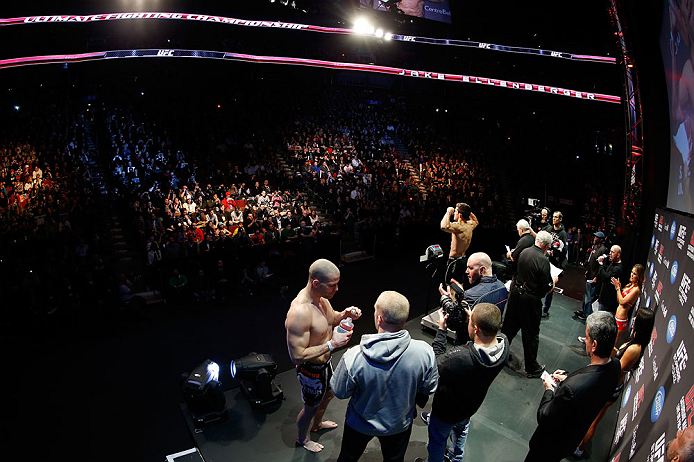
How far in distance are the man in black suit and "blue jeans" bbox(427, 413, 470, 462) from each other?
2.29 feet

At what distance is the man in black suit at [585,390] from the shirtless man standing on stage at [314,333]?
4.89 feet

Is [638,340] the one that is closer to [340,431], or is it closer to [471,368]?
[471,368]

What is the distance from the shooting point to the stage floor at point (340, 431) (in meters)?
3.80

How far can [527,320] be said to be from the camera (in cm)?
478

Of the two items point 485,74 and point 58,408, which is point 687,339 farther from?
point 485,74

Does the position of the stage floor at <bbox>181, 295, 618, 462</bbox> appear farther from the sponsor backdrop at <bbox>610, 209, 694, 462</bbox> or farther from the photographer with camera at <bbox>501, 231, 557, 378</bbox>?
the sponsor backdrop at <bbox>610, 209, 694, 462</bbox>

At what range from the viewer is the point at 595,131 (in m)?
18.4

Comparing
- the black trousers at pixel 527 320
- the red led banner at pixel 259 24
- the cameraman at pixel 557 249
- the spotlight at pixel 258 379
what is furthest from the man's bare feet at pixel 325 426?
the red led banner at pixel 259 24

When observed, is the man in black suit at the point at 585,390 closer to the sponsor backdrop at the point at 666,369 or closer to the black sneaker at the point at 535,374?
the sponsor backdrop at the point at 666,369

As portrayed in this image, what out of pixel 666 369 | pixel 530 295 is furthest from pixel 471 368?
pixel 530 295

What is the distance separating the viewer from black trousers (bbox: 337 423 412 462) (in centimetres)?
276

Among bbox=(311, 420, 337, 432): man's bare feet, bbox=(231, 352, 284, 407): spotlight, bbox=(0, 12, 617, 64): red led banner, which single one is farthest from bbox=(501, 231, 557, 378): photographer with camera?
bbox=(0, 12, 617, 64): red led banner

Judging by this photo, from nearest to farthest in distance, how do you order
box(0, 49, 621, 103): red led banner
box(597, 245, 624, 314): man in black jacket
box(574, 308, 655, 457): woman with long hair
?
box(574, 308, 655, 457): woman with long hair → box(597, 245, 624, 314): man in black jacket → box(0, 49, 621, 103): red led banner

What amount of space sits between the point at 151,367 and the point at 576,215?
14.7 meters
